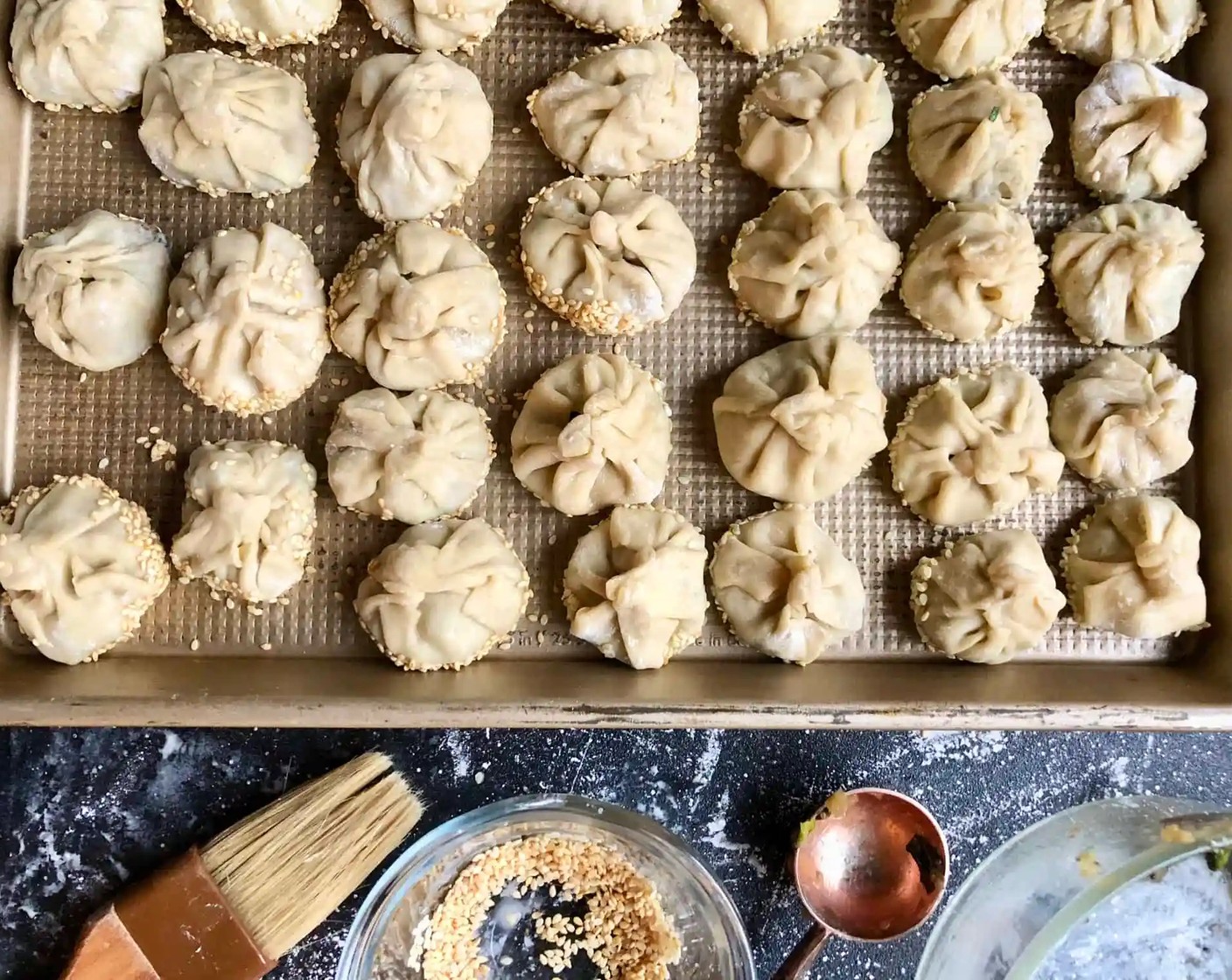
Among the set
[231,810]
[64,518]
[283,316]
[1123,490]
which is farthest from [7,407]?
[1123,490]

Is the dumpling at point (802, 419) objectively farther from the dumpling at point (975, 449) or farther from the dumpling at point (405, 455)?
the dumpling at point (405, 455)

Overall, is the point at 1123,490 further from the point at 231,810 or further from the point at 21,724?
the point at 21,724

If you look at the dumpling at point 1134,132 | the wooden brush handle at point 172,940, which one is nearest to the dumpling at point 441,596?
the wooden brush handle at point 172,940

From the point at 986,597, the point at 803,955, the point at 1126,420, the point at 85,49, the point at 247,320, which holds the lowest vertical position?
the point at 803,955

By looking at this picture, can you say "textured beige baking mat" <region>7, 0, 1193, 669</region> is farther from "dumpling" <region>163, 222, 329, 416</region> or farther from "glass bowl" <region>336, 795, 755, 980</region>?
"glass bowl" <region>336, 795, 755, 980</region>

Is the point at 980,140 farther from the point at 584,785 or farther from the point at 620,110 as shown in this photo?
the point at 584,785

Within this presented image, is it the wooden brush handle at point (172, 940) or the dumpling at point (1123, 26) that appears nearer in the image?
the wooden brush handle at point (172, 940)

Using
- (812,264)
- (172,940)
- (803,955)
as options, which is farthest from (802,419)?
(172,940)
